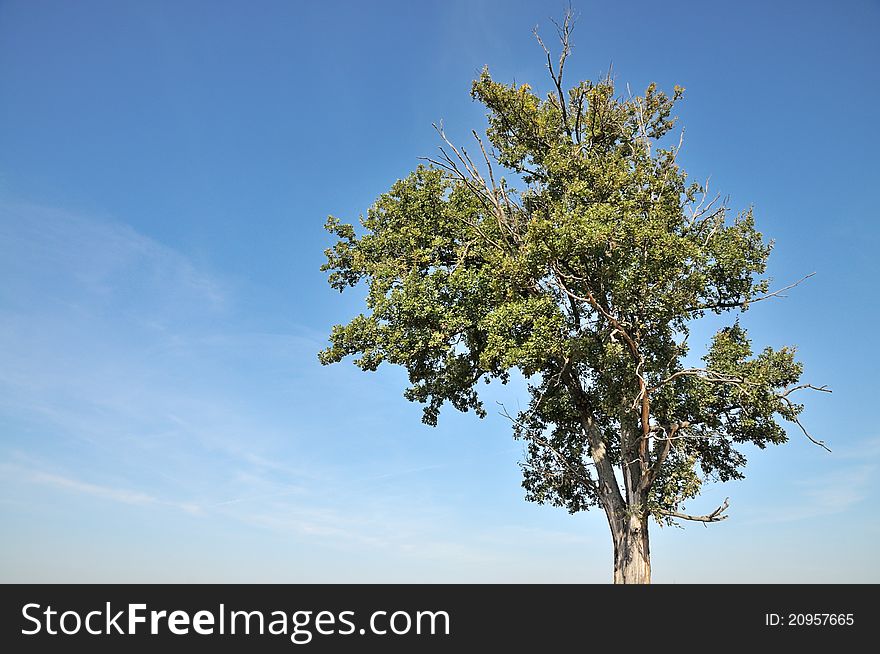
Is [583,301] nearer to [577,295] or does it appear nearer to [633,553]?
[577,295]

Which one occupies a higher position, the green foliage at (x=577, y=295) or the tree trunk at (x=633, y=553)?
the green foliage at (x=577, y=295)

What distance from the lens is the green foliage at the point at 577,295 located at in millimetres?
16766

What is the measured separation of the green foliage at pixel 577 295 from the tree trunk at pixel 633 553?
1.93ft

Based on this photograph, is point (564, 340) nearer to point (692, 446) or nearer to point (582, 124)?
point (692, 446)

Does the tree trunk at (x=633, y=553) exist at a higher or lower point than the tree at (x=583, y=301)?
lower

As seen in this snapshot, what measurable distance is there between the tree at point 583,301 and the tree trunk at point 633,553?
0.12ft

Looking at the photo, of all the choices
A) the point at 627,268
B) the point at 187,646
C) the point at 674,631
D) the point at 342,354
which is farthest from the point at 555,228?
the point at 187,646

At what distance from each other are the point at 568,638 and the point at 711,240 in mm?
11539

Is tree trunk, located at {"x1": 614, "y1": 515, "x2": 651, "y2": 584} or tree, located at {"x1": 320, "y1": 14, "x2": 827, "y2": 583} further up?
tree, located at {"x1": 320, "y1": 14, "x2": 827, "y2": 583}

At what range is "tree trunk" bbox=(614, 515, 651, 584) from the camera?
1712cm

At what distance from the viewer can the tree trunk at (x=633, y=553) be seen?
17125 mm

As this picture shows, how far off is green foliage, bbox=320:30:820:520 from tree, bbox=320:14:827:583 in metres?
0.05

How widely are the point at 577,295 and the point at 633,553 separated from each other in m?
6.76

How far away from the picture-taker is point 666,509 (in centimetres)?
1689
